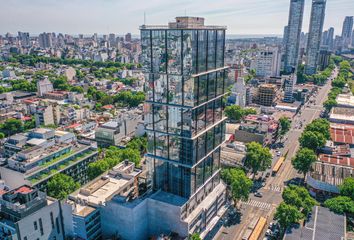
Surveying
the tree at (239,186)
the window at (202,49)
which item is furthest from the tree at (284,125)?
the window at (202,49)

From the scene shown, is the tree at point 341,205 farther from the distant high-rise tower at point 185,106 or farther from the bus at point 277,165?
the distant high-rise tower at point 185,106

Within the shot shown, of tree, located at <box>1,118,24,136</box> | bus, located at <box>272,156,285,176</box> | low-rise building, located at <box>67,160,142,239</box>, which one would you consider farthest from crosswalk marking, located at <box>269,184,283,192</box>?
tree, located at <box>1,118,24,136</box>

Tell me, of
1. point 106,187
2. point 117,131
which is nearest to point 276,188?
point 106,187

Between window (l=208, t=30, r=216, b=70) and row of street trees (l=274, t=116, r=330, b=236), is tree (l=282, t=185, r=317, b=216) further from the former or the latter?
window (l=208, t=30, r=216, b=70)

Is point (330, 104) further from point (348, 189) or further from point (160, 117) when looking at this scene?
point (160, 117)

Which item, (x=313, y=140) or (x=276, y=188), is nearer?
(x=276, y=188)

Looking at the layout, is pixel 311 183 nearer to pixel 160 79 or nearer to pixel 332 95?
pixel 160 79

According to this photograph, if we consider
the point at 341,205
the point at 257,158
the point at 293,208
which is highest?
the point at 257,158
